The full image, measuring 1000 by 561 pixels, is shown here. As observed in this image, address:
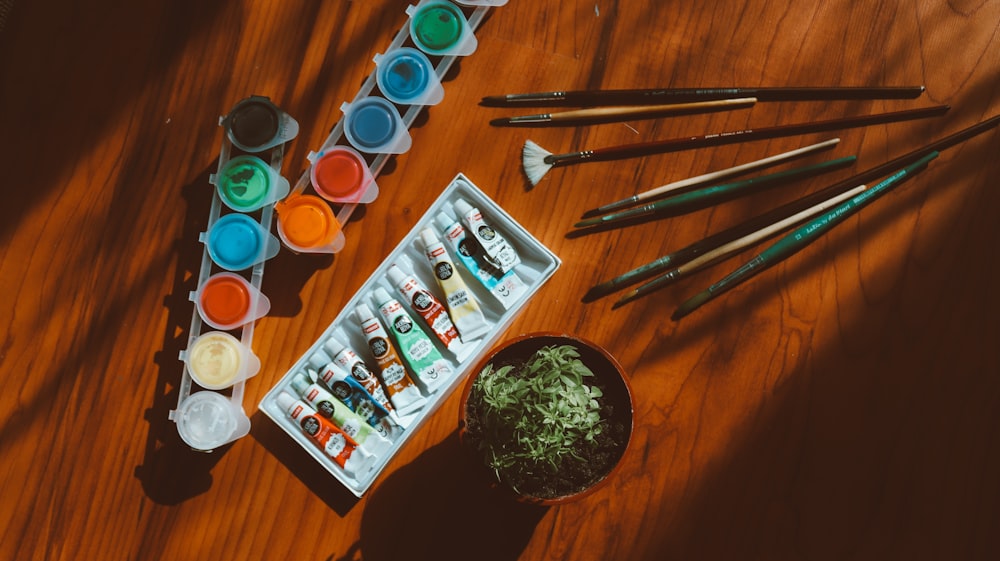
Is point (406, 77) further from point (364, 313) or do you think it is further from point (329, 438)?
point (329, 438)

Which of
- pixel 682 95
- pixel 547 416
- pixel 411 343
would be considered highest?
pixel 682 95

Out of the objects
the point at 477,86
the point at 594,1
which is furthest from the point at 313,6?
the point at 594,1

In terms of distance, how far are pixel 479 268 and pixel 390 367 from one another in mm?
201

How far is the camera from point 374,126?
105 cm

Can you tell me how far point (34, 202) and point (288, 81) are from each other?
442 millimetres

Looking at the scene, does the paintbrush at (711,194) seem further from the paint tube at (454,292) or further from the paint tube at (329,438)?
the paint tube at (329,438)

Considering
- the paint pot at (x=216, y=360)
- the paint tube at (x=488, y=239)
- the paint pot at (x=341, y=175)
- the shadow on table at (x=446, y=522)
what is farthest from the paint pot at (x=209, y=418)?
the paint tube at (x=488, y=239)

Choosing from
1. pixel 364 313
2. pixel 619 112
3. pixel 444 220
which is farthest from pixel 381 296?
pixel 619 112

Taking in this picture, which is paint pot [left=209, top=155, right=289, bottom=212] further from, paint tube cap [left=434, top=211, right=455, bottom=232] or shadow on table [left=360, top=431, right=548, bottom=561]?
shadow on table [left=360, top=431, right=548, bottom=561]

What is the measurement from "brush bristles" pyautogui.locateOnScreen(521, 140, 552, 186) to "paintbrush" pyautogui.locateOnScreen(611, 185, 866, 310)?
0.23 meters

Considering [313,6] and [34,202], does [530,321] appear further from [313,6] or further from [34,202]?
[34,202]

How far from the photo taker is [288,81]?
1.09m

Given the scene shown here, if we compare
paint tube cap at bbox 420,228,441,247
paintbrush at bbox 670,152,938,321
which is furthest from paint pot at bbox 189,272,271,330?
paintbrush at bbox 670,152,938,321

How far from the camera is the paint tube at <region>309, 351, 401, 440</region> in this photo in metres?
1.04
